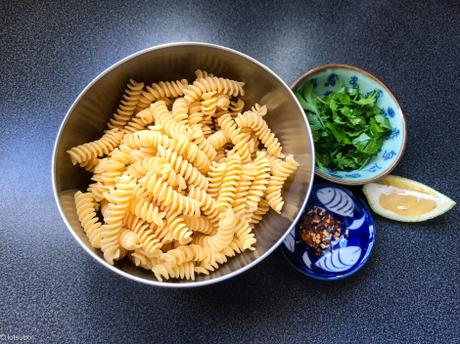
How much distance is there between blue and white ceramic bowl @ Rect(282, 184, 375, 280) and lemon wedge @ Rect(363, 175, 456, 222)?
49 millimetres

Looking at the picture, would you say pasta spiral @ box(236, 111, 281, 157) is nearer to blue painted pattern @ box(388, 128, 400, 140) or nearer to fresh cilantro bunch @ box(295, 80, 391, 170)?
fresh cilantro bunch @ box(295, 80, 391, 170)

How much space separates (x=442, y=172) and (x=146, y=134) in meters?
0.96

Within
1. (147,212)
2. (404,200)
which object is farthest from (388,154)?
(147,212)

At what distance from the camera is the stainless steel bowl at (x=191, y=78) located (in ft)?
3.39

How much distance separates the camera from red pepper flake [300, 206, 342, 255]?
1.29m

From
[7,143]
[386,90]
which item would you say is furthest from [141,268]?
[386,90]

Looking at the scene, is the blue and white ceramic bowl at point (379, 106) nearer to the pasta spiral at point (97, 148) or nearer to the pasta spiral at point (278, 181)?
the pasta spiral at point (278, 181)

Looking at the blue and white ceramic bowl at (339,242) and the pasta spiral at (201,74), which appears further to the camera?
the blue and white ceramic bowl at (339,242)

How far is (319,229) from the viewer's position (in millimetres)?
1303

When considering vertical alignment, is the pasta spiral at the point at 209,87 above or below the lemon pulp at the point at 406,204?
above

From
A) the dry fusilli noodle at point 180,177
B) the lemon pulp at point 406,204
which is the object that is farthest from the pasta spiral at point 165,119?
the lemon pulp at point 406,204

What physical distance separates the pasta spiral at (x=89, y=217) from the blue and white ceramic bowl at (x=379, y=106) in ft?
2.00

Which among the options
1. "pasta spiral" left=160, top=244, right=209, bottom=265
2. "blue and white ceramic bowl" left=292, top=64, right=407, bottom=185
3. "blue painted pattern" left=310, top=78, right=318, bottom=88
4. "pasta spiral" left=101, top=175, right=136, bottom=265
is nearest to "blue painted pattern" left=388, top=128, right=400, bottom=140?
"blue and white ceramic bowl" left=292, top=64, right=407, bottom=185

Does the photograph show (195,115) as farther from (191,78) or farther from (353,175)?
(353,175)
